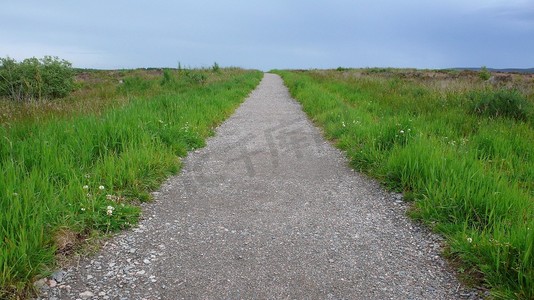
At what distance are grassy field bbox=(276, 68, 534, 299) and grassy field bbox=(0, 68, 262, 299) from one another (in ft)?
11.0

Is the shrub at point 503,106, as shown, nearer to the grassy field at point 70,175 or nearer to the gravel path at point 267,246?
the gravel path at point 267,246

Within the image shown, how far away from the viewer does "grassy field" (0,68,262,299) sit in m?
2.85

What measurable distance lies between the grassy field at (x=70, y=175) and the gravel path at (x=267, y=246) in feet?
0.85

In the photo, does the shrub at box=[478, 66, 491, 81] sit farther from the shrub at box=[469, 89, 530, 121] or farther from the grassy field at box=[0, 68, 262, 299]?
the grassy field at box=[0, 68, 262, 299]

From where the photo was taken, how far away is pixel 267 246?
3459mm

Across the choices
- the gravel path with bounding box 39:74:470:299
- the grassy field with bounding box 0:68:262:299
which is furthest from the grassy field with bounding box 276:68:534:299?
the grassy field with bounding box 0:68:262:299

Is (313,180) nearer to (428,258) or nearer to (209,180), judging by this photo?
(209,180)

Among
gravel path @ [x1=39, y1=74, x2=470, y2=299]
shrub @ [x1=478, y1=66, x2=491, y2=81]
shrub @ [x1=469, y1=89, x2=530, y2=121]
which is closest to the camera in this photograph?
gravel path @ [x1=39, y1=74, x2=470, y2=299]

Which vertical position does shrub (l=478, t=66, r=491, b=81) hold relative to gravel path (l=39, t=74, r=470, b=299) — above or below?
above

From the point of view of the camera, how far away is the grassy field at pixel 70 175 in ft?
9.36

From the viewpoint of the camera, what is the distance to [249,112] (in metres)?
12.2

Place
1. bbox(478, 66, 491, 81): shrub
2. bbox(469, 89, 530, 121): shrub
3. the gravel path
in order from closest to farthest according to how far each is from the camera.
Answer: the gravel path < bbox(469, 89, 530, 121): shrub < bbox(478, 66, 491, 81): shrub

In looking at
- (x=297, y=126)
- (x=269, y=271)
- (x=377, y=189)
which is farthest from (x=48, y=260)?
(x=297, y=126)

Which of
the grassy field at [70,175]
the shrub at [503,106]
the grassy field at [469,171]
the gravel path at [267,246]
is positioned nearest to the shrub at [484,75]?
the shrub at [503,106]
